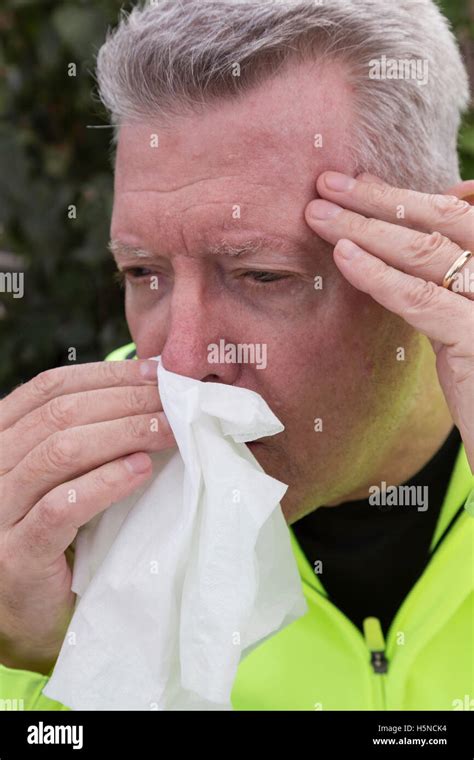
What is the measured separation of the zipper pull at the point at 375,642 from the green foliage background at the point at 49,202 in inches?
64.0

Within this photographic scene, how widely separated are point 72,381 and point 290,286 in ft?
1.38

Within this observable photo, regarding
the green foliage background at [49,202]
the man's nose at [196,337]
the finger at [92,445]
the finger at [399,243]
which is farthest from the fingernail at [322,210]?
the green foliage background at [49,202]

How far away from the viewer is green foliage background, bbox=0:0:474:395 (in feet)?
11.0

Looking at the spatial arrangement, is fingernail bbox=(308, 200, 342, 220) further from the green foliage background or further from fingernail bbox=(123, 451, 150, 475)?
the green foliage background

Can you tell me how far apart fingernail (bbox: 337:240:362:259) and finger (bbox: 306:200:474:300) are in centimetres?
2

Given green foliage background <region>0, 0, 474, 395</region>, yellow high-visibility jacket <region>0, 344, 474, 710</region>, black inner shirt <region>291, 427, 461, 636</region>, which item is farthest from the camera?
green foliage background <region>0, 0, 474, 395</region>

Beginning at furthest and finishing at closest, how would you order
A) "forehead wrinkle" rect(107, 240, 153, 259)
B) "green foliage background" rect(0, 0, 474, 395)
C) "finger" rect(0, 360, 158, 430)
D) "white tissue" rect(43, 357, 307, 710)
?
1. "green foliage background" rect(0, 0, 474, 395)
2. "forehead wrinkle" rect(107, 240, 153, 259)
3. "finger" rect(0, 360, 158, 430)
4. "white tissue" rect(43, 357, 307, 710)

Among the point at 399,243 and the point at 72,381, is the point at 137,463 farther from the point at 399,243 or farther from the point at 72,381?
the point at 399,243

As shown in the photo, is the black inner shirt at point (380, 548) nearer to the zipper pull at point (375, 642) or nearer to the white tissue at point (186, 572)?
the zipper pull at point (375, 642)

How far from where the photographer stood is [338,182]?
1768 millimetres

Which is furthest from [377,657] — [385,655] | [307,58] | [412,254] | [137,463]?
[307,58]

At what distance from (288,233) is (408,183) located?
0.31 meters

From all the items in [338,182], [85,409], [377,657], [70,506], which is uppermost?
[338,182]

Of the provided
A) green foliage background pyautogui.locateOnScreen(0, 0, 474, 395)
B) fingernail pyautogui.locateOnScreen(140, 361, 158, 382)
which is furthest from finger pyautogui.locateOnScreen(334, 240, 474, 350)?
green foliage background pyautogui.locateOnScreen(0, 0, 474, 395)
